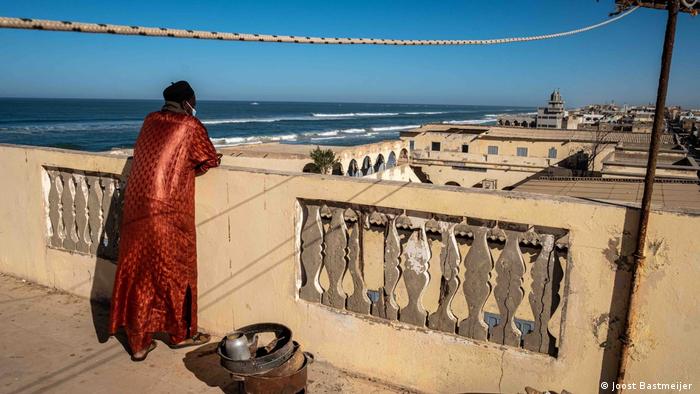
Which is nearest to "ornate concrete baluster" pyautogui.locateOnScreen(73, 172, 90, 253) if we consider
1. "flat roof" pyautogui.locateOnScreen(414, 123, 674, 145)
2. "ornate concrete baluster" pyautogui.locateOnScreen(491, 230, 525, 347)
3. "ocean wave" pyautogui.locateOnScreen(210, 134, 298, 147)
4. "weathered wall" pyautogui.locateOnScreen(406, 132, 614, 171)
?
"ornate concrete baluster" pyautogui.locateOnScreen(491, 230, 525, 347)

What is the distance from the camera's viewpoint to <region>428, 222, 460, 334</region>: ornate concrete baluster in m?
2.67

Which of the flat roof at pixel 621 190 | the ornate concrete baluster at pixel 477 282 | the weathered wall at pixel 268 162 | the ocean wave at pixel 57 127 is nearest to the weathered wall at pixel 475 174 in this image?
the weathered wall at pixel 268 162

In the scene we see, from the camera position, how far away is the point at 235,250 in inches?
132

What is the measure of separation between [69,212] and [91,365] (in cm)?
148

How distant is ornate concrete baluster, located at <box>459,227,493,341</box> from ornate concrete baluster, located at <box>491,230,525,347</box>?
7 cm

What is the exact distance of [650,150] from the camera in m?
2.16

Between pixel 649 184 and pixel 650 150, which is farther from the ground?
pixel 650 150

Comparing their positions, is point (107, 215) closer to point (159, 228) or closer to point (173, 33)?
point (159, 228)

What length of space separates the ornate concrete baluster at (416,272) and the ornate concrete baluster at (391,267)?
0.05 m

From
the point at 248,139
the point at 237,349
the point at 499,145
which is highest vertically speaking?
the point at 237,349

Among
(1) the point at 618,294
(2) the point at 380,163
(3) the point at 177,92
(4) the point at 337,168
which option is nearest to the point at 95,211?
(3) the point at 177,92

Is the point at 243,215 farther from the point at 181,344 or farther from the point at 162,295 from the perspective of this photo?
the point at 181,344

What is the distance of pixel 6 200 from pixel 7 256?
1.82 feet

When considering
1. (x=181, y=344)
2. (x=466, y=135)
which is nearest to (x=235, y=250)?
(x=181, y=344)
